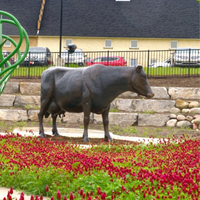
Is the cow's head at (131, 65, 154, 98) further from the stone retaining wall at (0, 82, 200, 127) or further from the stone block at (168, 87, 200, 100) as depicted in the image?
the stone block at (168, 87, 200, 100)

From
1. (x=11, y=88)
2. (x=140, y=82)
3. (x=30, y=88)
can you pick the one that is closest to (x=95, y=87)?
(x=140, y=82)

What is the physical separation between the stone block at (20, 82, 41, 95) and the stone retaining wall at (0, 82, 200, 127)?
25 cm

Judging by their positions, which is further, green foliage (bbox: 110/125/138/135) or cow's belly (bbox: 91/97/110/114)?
green foliage (bbox: 110/125/138/135)

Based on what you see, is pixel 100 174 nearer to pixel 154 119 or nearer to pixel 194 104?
pixel 154 119

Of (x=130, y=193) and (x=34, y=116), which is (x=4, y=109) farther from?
(x=130, y=193)

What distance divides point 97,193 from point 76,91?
5.46 meters

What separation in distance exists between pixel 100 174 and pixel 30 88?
524 inches

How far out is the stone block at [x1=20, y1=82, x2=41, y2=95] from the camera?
19.0 meters

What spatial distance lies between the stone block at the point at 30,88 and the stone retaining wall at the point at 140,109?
247 mm

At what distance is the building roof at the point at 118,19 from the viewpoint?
47594 millimetres

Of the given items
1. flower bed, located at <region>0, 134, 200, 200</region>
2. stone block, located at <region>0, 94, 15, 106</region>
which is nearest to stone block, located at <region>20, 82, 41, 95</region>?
stone block, located at <region>0, 94, 15, 106</region>

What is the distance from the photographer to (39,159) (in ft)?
24.5

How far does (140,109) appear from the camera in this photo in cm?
1694

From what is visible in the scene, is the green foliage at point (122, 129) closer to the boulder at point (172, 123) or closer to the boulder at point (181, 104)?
the boulder at point (172, 123)
